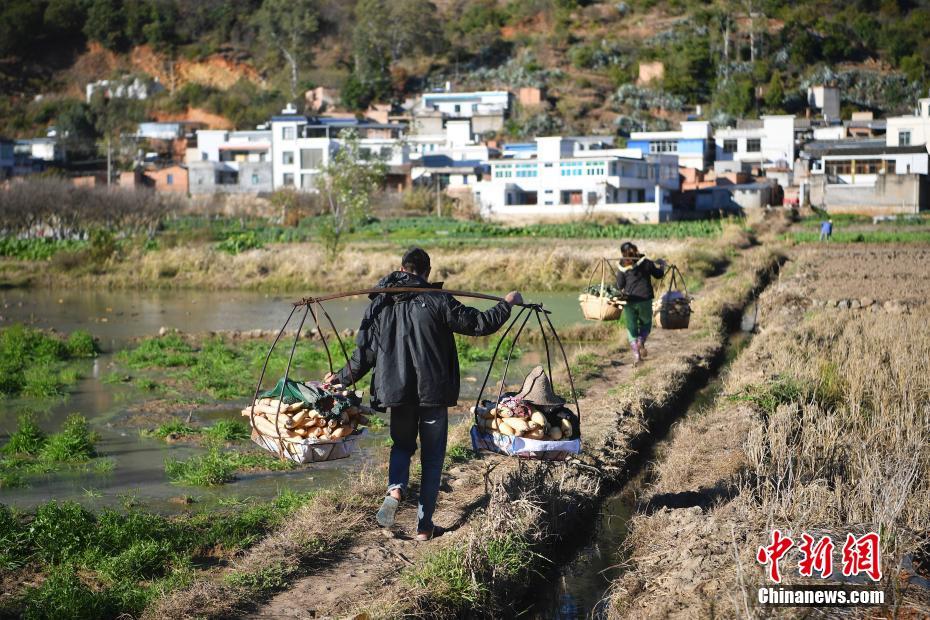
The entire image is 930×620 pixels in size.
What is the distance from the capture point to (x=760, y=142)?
219 feet

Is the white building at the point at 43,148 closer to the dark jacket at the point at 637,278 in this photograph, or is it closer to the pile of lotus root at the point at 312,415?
the dark jacket at the point at 637,278

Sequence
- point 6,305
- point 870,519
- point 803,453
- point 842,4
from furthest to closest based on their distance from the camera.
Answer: point 842,4 < point 6,305 < point 803,453 < point 870,519

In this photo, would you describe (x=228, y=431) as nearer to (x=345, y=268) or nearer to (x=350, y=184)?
(x=345, y=268)

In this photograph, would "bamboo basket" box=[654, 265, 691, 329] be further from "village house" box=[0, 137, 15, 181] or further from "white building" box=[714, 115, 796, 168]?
"village house" box=[0, 137, 15, 181]

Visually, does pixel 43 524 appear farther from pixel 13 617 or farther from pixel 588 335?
pixel 588 335

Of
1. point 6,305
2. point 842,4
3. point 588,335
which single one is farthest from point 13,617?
point 842,4

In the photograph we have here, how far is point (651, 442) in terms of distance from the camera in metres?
10.2

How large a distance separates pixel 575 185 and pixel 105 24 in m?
66.5

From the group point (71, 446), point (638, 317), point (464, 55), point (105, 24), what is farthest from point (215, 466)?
point (105, 24)

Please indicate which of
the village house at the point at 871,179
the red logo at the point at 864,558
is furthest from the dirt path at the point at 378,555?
the village house at the point at 871,179

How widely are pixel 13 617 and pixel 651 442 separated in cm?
623

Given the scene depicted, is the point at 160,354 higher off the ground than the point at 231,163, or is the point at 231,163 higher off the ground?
the point at 231,163

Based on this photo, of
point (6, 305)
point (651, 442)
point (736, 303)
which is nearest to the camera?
point (651, 442)

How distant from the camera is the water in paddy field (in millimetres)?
8791
